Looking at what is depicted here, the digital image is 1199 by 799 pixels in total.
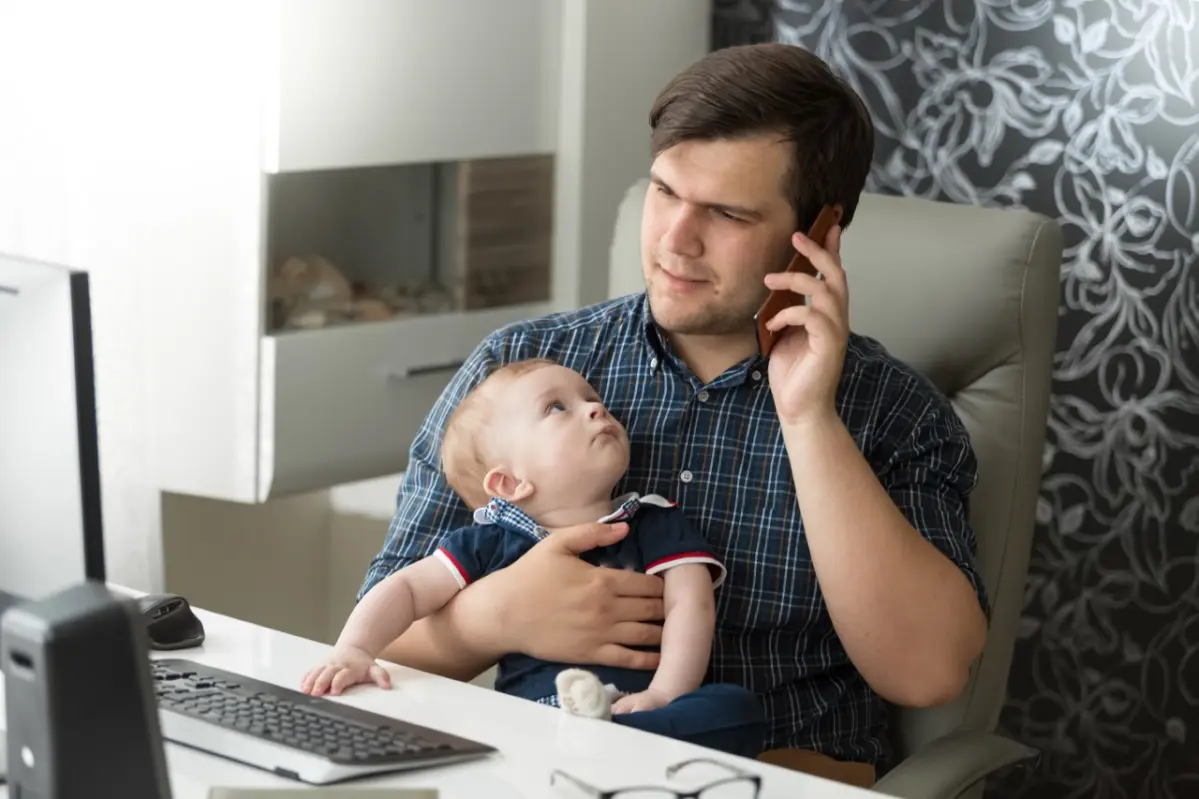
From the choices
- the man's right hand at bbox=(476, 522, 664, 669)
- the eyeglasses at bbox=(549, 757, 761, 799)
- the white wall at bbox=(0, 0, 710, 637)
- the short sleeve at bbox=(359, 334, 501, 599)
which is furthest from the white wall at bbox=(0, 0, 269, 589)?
the eyeglasses at bbox=(549, 757, 761, 799)

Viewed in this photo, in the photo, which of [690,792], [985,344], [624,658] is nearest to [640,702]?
[624,658]

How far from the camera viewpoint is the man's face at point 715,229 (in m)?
1.73

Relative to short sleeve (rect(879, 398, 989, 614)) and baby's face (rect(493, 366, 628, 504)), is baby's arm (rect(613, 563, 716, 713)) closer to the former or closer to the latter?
baby's face (rect(493, 366, 628, 504))

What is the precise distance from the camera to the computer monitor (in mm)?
1074

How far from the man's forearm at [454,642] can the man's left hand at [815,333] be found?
1.20ft

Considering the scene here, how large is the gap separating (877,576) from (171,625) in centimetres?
68

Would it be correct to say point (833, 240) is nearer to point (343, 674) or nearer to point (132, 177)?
point (343, 674)

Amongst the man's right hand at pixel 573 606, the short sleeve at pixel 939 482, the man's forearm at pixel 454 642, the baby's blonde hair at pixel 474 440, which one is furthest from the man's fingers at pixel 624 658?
the short sleeve at pixel 939 482

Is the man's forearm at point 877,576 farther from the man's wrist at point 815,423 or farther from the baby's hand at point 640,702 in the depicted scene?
the baby's hand at point 640,702

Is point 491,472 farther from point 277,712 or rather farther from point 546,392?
point 277,712

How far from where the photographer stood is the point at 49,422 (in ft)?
3.57

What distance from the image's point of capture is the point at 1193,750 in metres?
2.62

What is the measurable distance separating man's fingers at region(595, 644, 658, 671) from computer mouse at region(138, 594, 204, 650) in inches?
15.0

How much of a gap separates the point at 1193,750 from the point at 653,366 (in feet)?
4.34
